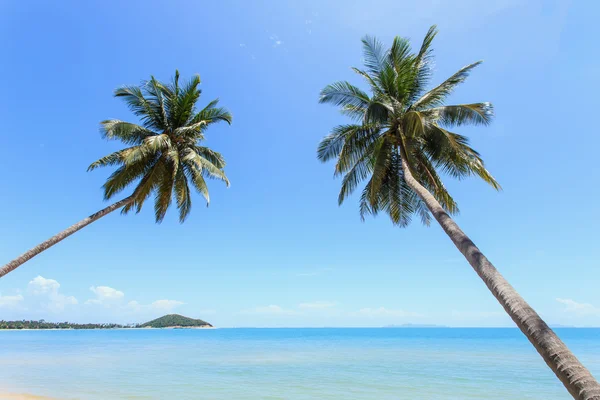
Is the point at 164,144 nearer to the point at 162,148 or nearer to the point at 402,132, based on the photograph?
the point at 162,148

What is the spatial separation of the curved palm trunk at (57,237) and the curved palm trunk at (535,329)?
415 inches

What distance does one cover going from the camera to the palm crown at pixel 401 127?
31.5ft

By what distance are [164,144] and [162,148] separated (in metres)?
0.35

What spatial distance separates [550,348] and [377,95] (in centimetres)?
827

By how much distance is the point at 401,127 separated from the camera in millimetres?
9695

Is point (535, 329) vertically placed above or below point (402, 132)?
below

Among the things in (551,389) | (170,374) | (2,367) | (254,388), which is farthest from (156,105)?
(551,389)

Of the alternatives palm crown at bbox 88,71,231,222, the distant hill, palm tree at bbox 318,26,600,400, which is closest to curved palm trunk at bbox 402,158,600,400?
palm tree at bbox 318,26,600,400

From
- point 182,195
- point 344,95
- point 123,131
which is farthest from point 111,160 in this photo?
point 344,95

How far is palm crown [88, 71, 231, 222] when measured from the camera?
11906 mm

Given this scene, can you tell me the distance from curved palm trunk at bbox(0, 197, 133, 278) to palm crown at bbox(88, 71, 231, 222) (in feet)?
2.61

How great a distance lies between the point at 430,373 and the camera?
57.9 feet

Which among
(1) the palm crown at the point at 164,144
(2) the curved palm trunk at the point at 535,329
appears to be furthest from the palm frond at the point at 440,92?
(1) the palm crown at the point at 164,144

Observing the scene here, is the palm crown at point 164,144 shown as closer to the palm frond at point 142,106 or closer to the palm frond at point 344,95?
the palm frond at point 142,106
